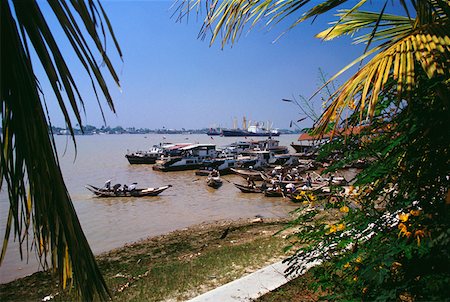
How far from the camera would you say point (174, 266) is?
733 centimetres

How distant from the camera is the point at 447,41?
5.04 ft

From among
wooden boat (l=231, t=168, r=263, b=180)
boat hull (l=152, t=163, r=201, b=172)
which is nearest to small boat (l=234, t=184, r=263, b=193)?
wooden boat (l=231, t=168, r=263, b=180)

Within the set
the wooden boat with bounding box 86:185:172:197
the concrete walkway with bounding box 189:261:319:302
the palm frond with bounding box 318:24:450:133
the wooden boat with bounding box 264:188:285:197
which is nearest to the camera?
the palm frond with bounding box 318:24:450:133

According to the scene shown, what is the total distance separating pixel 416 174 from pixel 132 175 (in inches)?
1285

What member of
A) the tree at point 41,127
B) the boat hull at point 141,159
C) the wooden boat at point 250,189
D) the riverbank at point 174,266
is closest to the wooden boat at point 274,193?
the wooden boat at point 250,189

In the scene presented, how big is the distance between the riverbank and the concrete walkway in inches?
34.5

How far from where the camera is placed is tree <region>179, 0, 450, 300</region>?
160 centimetres

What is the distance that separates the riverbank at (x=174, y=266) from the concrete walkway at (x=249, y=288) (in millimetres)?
876

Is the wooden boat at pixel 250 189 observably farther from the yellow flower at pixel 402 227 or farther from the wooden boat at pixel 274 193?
the yellow flower at pixel 402 227

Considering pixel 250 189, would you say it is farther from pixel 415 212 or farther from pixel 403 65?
pixel 403 65

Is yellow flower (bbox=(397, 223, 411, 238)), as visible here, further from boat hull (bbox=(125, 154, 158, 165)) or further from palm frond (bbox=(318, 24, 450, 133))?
boat hull (bbox=(125, 154, 158, 165))

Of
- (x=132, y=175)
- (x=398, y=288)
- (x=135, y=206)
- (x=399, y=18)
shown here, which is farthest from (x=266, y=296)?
A: (x=132, y=175)

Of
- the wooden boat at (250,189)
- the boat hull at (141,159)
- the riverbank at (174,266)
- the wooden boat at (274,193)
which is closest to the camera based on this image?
the riverbank at (174,266)

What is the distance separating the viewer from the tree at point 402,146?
160cm
